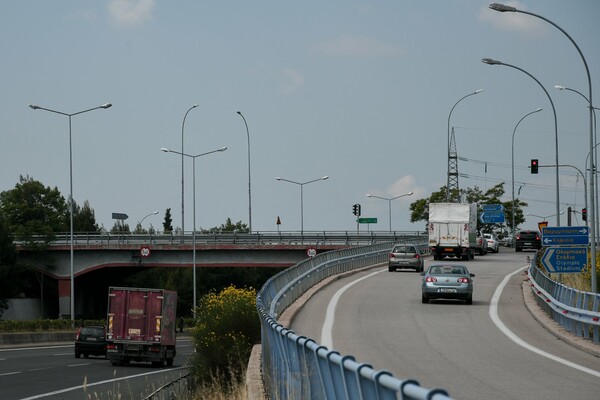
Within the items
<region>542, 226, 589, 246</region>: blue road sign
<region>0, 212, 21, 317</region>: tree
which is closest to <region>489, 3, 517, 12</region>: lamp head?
<region>542, 226, 589, 246</region>: blue road sign

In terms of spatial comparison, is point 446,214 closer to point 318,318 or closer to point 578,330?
point 318,318

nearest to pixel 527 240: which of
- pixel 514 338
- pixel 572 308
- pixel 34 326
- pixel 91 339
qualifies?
pixel 34 326

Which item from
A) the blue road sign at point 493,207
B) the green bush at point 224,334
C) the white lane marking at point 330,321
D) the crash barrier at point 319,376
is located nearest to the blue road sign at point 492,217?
the blue road sign at point 493,207

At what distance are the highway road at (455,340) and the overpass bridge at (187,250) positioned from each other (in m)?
39.7

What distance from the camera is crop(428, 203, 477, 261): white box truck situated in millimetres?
66125

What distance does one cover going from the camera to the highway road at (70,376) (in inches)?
1148

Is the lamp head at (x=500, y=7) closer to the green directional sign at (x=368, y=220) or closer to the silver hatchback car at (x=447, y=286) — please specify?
the silver hatchback car at (x=447, y=286)

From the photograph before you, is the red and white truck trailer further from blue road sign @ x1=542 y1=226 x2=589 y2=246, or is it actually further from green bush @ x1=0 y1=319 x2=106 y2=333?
green bush @ x1=0 y1=319 x2=106 y2=333

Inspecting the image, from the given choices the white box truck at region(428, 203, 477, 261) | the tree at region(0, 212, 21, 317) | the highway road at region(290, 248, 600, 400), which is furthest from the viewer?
the tree at region(0, 212, 21, 317)

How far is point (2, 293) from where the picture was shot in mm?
93375

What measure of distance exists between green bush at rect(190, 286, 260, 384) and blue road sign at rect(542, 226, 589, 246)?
28.4 ft

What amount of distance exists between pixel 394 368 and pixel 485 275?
3356cm

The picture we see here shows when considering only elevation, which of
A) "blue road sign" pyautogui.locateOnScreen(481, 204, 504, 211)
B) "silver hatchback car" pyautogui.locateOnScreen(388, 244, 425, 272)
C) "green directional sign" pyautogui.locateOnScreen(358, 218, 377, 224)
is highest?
"blue road sign" pyautogui.locateOnScreen(481, 204, 504, 211)

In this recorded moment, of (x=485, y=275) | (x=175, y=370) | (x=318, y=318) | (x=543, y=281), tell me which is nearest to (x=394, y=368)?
(x=318, y=318)
